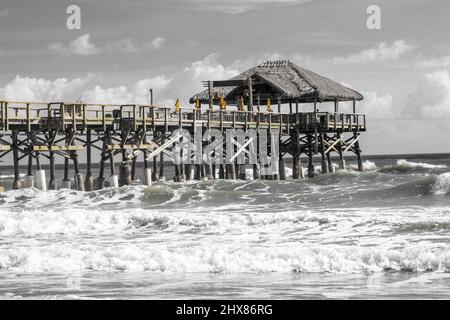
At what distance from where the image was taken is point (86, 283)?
13672 mm

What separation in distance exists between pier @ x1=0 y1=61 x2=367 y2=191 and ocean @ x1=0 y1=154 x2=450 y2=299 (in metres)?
2.18

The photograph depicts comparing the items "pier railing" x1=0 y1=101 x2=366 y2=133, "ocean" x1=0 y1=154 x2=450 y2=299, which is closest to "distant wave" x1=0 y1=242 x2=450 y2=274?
"ocean" x1=0 y1=154 x2=450 y2=299

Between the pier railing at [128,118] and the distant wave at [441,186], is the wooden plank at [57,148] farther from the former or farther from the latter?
the distant wave at [441,186]

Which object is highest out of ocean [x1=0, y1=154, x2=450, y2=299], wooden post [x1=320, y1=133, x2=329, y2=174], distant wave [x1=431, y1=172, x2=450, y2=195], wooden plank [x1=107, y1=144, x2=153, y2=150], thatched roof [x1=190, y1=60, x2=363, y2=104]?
thatched roof [x1=190, y1=60, x2=363, y2=104]

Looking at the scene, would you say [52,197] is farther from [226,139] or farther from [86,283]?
[86,283]

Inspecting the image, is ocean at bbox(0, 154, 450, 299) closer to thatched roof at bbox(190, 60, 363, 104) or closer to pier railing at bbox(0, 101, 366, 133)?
pier railing at bbox(0, 101, 366, 133)

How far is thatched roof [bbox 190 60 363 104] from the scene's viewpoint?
146 ft

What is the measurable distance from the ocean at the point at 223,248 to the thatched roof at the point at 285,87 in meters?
15.8

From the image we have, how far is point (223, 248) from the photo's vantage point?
16.4 meters

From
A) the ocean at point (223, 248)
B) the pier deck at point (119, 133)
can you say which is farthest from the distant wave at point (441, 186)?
the pier deck at point (119, 133)
